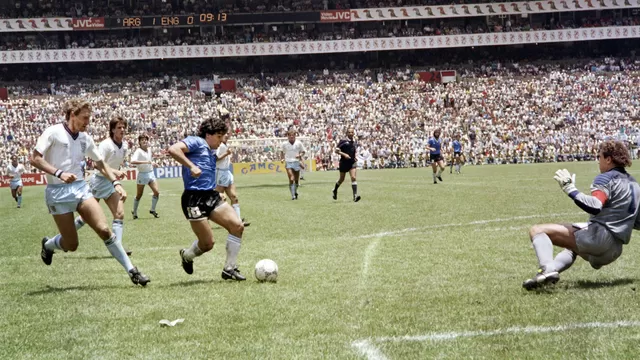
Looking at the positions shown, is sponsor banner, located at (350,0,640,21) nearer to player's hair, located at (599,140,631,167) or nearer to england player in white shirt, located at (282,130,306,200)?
england player in white shirt, located at (282,130,306,200)

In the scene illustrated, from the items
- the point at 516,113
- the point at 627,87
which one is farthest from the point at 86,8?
the point at 627,87

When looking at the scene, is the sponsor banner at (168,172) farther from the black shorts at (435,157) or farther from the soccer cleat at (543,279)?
the soccer cleat at (543,279)

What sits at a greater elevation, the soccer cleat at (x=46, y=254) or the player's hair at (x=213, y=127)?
the player's hair at (x=213, y=127)

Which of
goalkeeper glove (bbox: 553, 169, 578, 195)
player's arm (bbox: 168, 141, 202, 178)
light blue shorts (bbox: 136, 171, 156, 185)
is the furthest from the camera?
light blue shorts (bbox: 136, 171, 156, 185)

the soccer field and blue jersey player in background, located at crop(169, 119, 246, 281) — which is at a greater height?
blue jersey player in background, located at crop(169, 119, 246, 281)

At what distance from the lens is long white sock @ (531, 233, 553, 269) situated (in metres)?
7.72

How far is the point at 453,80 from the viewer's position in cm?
7081

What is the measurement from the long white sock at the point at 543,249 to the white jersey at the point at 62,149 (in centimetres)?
535

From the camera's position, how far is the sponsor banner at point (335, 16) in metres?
74.6

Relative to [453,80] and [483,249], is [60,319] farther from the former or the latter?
[453,80]

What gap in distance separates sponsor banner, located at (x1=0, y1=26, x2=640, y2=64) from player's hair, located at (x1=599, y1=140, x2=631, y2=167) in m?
66.2

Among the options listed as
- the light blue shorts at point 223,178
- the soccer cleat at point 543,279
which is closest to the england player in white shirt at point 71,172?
the soccer cleat at point 543,279

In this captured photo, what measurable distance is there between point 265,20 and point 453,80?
19051mm

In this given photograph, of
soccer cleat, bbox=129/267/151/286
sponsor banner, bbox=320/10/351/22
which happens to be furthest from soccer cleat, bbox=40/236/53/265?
sponsor banner, bbox=320/10/351/22
